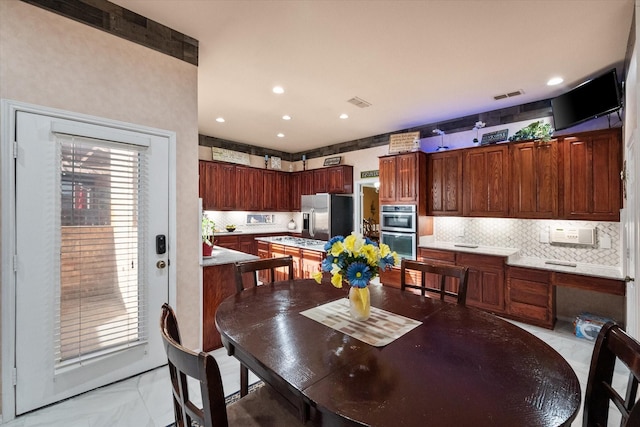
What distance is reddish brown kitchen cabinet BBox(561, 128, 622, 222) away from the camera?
3084 mm

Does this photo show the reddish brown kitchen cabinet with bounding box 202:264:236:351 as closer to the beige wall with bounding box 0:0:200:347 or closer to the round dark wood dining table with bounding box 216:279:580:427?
the beige wall with bounding box 0:0:200:347

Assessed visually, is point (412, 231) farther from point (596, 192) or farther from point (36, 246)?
point (36, 246)

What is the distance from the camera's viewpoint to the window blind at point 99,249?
78.0 inches

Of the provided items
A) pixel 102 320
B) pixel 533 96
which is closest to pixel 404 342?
pixel 102 320

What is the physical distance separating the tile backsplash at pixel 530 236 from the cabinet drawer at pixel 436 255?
0.65m

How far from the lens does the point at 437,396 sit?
0.91 meters

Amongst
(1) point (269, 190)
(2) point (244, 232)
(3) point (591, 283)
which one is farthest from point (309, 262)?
(3) point (591, 283)

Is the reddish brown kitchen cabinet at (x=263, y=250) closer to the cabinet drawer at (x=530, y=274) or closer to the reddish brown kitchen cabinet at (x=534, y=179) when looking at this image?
the cabinet drawer at (x=530, y=274)

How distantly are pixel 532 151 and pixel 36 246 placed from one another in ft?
16.4

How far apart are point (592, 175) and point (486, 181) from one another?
3.54 feet

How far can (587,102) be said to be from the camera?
3.00m

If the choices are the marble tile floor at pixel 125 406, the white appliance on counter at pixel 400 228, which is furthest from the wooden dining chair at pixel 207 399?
the white appliance on counter at pixel 400 228

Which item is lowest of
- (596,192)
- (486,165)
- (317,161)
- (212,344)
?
(212,344)

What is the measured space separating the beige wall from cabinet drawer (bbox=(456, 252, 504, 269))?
339 centimetres
